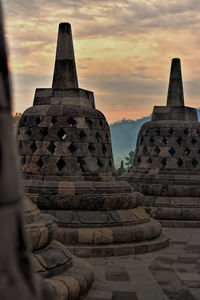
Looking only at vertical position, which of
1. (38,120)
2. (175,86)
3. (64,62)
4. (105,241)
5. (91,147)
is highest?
(175,86)

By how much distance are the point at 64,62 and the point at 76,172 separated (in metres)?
2.69

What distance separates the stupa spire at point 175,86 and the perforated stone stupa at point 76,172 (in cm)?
504

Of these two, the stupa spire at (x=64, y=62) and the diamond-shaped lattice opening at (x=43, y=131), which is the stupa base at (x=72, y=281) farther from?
the stupa spire at (x=64, y=62)

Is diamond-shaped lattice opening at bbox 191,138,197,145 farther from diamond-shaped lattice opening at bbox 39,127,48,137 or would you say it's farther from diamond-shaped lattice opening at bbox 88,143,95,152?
diamond-shaped lattice opening at bbox 39,127,48,137

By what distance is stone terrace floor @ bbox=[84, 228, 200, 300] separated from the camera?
702 cm

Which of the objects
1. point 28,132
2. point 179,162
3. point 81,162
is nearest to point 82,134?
point 81,162

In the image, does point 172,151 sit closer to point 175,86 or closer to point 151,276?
point 175,86

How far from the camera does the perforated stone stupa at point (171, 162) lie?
585 inches

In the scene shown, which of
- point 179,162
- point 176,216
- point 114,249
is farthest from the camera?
point 179,162

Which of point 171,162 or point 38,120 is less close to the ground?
point 38,120

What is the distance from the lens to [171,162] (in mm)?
15891

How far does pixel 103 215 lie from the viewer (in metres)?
10.6

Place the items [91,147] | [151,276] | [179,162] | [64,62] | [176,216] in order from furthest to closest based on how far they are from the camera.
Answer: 1. [179,162]
2. [176,216]
3. [64,62]
4. [91,147]
5. [151,276]

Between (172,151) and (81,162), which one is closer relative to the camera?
(81,162)
